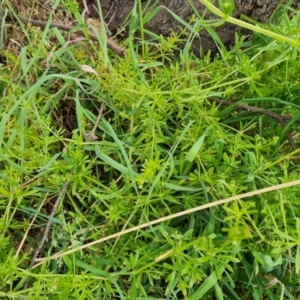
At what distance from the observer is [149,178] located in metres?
1.15

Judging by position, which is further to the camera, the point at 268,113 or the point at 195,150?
the point at 268,113

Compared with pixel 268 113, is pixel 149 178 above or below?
below

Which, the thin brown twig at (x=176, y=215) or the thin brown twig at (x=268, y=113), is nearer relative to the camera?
the thin brown twig at (x=176, y=215)

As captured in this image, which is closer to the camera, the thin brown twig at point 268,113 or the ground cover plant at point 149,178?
the ground cover plant at point 149,178

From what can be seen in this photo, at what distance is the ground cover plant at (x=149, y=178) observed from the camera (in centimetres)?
115

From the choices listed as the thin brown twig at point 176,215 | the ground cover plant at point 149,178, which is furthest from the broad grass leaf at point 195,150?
the thin brown twig at point 176,215

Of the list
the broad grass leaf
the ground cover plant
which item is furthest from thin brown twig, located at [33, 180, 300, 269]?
the broad grass leaf

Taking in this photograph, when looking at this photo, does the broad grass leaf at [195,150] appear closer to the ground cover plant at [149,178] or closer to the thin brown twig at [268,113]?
the ground cover plant at [149,178]

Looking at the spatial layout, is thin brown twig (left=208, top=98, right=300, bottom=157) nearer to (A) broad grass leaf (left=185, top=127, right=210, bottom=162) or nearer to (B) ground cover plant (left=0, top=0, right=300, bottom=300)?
(B) ground cover plant (left=0, top=0, right=300, bottom=300)

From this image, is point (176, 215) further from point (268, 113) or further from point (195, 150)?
point (268, 113)

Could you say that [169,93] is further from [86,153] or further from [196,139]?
[86,153]

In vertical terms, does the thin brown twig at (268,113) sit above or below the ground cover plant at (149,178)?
above

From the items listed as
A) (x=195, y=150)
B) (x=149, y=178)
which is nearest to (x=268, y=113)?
(x=195, y=150)

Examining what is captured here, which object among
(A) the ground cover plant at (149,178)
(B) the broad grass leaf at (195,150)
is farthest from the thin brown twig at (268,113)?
(B) the broad grass leaf at (195,150)
